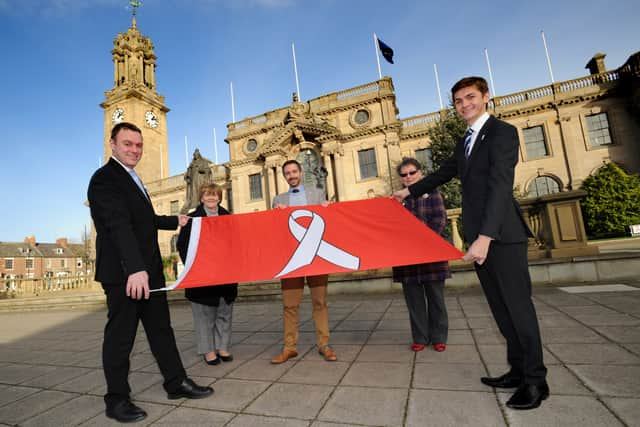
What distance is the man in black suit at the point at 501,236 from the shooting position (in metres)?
2.12

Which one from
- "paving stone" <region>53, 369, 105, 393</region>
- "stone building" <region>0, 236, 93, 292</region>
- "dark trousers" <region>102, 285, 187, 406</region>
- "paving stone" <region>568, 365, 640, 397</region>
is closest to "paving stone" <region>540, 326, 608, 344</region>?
"paving stone" <region>568, 365, 640, 397</region>

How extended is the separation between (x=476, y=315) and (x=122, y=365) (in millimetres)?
4753

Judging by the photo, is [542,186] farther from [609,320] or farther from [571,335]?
[571,335]

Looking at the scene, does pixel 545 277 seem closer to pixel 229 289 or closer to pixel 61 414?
pixel 229 289

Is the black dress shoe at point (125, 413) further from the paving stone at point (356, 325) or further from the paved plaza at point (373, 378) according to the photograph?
the paving stone at point (356, 325)

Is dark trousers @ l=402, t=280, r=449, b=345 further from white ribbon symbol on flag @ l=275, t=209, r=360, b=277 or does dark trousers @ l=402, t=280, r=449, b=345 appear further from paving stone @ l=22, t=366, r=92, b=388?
paving stone @ l=22, t=366, r=92, b=388

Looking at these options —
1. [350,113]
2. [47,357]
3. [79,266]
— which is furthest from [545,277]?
[79,266]

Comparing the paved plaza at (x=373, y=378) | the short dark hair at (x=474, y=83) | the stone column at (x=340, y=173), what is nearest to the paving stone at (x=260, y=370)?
the paved plaza at (x=373, y=378)

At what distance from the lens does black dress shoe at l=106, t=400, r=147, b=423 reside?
7.57 feet

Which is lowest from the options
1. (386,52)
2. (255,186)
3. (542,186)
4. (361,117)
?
(542,186)

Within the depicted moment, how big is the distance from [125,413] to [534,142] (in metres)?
29.3

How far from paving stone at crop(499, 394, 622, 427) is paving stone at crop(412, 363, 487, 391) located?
36cm

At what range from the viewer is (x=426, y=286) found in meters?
3.71

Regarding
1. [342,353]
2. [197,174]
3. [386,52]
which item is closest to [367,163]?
[386,52]
